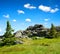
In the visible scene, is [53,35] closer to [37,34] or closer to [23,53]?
[37,34]

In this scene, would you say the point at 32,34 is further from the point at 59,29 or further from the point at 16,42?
the point at 16,42

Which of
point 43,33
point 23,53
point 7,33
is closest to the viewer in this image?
point 23,53

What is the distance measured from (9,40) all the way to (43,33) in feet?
194

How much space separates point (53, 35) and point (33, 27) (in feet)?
171

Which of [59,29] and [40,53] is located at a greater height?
[59,29]

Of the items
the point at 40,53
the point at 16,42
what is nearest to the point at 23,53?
the point at 40,53

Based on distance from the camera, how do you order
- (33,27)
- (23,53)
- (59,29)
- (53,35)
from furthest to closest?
(33,27)
(59,29)
(53,35)
(23,53)

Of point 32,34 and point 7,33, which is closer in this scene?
point 7,33

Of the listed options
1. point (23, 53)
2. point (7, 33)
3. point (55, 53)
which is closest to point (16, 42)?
point (7, 33)

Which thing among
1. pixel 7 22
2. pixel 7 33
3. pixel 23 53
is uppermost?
pixel 7 22

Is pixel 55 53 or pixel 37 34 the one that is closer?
pixel 55 53

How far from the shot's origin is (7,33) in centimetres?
9525

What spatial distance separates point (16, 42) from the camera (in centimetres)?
7838

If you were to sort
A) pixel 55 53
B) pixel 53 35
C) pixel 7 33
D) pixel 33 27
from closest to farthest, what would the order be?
1. pixel 55 53
2. pixel 7 33
3. pixel 53 35
4. pixel 33 27
